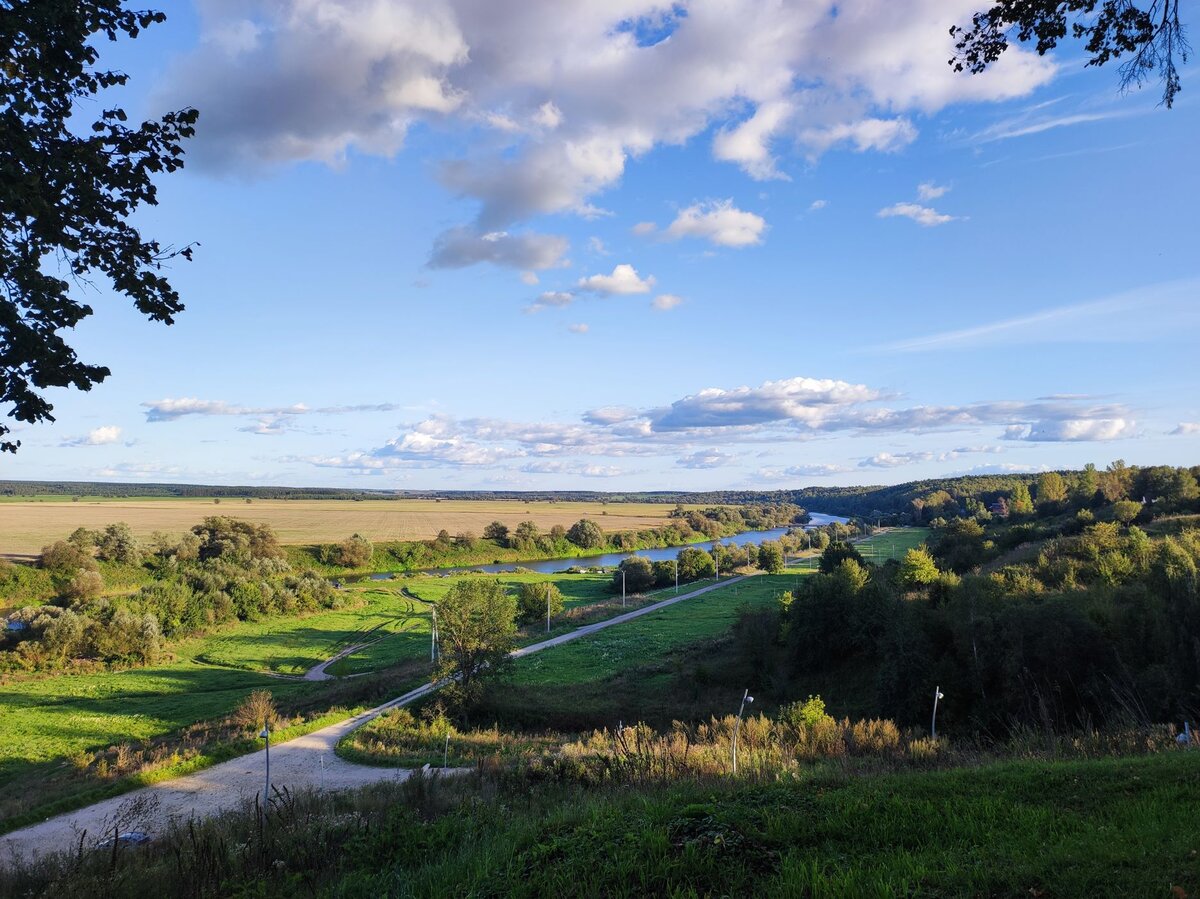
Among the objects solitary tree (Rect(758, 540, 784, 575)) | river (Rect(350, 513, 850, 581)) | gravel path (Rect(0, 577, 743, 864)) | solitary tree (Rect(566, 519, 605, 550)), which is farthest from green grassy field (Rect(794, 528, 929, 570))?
gravel path (Rect(0, 577, 743, 864))

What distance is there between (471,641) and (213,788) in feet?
44.1

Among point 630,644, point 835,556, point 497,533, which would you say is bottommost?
point 630,644

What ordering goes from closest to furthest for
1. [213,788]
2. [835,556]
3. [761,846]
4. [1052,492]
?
[761,846], [213,788], [835,556], [1052,492]

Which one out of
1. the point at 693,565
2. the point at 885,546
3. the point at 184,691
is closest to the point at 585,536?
the point at 693,565

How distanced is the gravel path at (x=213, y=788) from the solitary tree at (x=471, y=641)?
18.4 ft

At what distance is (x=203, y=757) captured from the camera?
70.4 ft

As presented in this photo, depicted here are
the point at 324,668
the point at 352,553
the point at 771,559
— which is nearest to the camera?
the point at 324,668

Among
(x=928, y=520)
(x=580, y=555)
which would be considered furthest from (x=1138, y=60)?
(x=928, y=520)

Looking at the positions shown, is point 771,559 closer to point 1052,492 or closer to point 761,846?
point 1052,492

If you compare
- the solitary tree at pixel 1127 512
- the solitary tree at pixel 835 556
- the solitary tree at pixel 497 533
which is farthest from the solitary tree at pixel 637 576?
the solitary tree at pixel 1127 512

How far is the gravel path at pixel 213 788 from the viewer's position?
15.0 metres

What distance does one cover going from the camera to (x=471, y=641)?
3144 centimetres

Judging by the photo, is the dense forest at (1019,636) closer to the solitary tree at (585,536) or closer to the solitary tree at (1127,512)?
the solitary tree at (1127,512)

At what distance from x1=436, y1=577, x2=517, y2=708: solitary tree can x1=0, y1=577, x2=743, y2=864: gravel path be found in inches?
221
